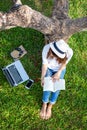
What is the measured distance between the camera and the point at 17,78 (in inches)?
270

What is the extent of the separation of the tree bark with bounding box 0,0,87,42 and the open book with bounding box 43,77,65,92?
0.73m

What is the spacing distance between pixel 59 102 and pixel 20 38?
4.98ft

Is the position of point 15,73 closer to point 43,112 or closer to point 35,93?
point 35,93

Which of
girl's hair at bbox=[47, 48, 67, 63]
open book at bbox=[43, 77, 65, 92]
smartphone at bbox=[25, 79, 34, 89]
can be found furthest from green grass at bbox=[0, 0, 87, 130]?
girl's hair at bbox=[47, 48, 67, 63]

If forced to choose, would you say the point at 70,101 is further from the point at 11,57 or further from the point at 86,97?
the point at 11,57

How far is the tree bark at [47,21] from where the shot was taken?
5.66 m

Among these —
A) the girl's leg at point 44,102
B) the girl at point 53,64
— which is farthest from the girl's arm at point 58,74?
the girl's leg at point 44,102

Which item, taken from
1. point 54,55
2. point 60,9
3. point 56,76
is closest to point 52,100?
point 56,76

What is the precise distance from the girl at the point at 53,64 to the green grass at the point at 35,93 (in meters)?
0.16

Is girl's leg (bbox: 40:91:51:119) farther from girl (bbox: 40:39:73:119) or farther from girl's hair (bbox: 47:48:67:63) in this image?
girl's hair (bbox: 47:48:67:63)

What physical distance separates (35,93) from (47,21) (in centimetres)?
149

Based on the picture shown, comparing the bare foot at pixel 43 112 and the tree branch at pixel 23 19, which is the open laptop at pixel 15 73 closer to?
the bare foot at pixel 43 112

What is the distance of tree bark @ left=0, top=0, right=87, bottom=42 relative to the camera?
18.6 ft

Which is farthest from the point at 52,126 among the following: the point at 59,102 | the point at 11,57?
the point at 11,57
